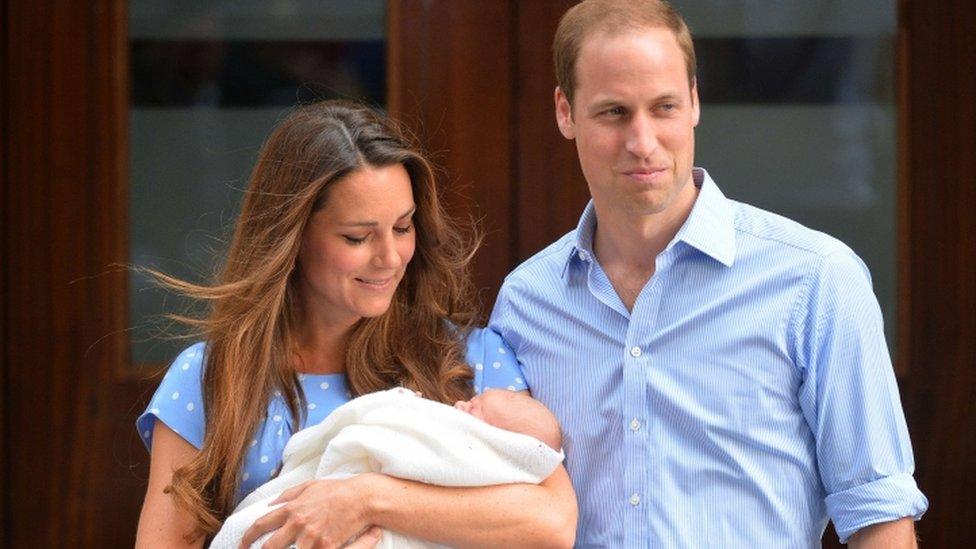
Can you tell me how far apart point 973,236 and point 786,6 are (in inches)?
29.1

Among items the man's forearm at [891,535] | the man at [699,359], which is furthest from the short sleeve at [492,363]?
the man's forearm at [891,535]

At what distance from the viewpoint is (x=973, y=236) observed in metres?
4.06

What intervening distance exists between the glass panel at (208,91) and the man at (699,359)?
141 cm

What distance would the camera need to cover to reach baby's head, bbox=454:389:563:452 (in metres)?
2.77

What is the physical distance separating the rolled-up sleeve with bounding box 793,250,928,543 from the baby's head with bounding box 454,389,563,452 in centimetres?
43

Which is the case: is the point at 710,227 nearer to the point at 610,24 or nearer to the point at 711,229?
the point at 711,229

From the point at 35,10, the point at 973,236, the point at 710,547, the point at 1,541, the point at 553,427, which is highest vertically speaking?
the point at 35,10

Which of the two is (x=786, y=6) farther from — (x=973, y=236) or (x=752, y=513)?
(x=752, y=513)

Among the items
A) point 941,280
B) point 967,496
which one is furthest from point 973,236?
point 967,496

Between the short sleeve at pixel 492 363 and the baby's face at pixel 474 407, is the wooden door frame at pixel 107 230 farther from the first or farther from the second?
the baby's face at pixel 474 407

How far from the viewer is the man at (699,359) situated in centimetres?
265

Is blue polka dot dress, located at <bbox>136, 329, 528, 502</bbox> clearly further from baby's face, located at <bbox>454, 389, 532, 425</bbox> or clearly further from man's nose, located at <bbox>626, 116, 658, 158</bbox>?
man's nose, located at <bbox>626, 116, 658, 158</bbox>

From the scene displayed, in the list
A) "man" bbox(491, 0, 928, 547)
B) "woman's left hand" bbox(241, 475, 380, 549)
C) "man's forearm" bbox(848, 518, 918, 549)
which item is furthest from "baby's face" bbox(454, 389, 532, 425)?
"man's forearm" bbox(848, 518, 918, 549)

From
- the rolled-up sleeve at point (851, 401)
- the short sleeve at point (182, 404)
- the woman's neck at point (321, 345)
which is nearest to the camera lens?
the rolled-up sleeve at point (851, 401)
